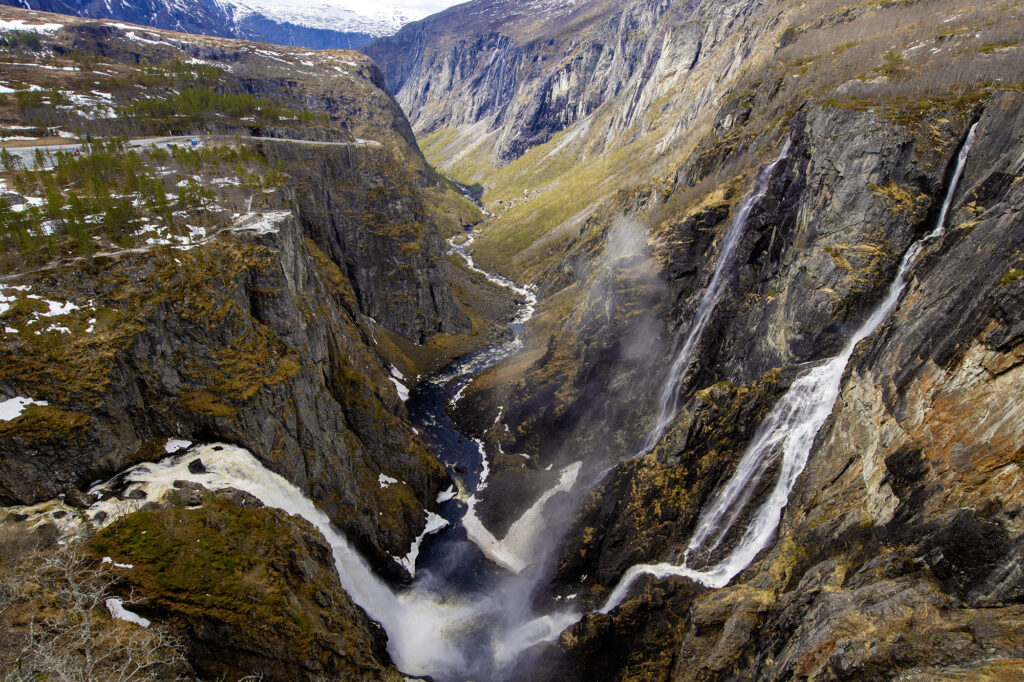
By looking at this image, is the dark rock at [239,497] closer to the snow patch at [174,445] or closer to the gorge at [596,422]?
the gorge at [596,422]

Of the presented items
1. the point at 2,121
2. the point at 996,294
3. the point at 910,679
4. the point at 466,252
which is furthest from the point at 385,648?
the point at 466,252

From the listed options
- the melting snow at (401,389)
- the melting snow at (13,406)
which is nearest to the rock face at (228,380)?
the melting snow at (13,406)

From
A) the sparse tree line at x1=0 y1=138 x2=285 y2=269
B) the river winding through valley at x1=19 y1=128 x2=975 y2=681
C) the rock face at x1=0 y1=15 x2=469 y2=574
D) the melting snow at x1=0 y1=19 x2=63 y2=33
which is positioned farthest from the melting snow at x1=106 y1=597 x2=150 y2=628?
the melting snow at x1=0 y1=19 x2=63 y2=33

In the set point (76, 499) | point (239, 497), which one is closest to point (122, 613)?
point (76, 499)

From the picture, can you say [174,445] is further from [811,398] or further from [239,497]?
[811,398]

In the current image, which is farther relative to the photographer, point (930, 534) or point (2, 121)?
point (2, 121)

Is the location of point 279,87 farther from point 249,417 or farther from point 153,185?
point 249,417
